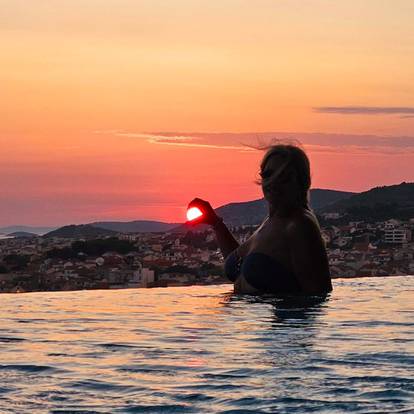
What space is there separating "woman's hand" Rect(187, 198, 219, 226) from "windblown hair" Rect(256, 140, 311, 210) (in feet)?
3.45

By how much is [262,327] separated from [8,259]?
34.8 ft

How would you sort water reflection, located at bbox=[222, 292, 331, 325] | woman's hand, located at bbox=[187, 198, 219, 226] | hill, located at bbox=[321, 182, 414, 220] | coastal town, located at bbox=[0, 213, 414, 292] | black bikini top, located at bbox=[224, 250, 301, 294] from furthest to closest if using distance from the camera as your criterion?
hill, located at bbox=[321, 182, 414, 220]
coastal town, located at bbox=[0, 213, 414, 292]
woman's hand, located at bbox=[187, 198, 219, 226]
black bikini top, located at bbox=[224, 250, 301, 294]
water reflection, located at bbox=[222, 292, 331, 325]

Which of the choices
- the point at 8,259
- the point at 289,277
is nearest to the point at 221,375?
the point at 289,277

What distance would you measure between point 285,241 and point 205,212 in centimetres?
162

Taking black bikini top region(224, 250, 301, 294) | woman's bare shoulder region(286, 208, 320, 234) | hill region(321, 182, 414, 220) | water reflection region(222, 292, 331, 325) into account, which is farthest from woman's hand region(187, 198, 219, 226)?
hill region(321, 182, 414, 220)

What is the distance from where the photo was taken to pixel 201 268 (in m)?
16.7

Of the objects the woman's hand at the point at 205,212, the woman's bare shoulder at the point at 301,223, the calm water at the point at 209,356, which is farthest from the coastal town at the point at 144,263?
the calm water at the point at 209,356

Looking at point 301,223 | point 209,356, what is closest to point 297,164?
point 301,223

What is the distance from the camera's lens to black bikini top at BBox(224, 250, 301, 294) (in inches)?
415

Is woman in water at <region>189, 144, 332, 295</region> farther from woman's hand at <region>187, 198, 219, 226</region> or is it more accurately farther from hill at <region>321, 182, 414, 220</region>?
hill at <region>321, 182, 414, 220</region>

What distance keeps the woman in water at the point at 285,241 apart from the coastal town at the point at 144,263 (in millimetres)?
2165

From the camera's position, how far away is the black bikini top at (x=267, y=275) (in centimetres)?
1053

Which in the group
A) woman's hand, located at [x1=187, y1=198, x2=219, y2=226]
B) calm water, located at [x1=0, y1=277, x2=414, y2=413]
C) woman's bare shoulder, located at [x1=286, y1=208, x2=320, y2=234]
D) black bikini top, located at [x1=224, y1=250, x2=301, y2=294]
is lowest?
calm water, located at [x1=0, y1=277, x2=414, y2=413]

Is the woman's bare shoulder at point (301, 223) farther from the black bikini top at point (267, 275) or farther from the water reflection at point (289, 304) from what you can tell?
the water reflection at point (289, 304)
